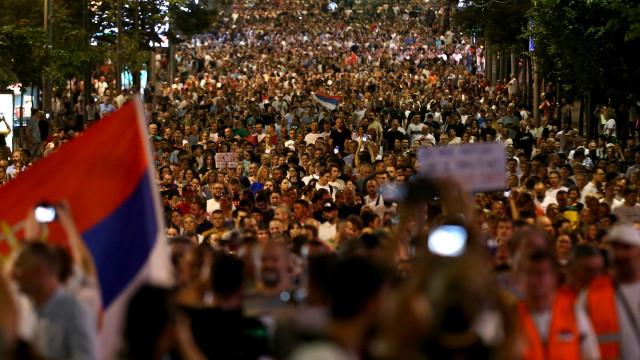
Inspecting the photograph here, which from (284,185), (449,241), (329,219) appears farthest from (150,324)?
(284,185)

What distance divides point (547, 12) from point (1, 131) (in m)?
12.6

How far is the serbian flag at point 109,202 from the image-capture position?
22.6 feet

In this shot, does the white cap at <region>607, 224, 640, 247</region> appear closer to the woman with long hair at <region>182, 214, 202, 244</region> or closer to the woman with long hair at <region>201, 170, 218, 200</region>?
the woman with long hair at <region>182, 214, 202, 244</region>

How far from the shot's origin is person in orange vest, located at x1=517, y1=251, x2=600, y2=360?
6547mm

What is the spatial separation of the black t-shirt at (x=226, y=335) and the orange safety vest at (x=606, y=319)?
1.93 metres

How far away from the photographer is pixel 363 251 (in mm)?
7742

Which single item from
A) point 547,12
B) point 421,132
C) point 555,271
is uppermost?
point 547,12

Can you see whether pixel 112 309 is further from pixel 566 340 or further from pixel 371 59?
pixel 371 59

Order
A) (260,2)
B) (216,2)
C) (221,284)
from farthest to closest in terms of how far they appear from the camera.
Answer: (260,2) < (216,2) < (221,284)

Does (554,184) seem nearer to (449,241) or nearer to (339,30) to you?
(449,241)

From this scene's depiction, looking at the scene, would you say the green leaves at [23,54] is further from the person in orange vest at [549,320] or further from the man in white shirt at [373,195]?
the person in orange vest at [549,320]

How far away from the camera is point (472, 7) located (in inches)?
1622

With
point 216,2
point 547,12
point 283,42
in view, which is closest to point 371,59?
point 216,2

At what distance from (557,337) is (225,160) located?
45.2 feet
